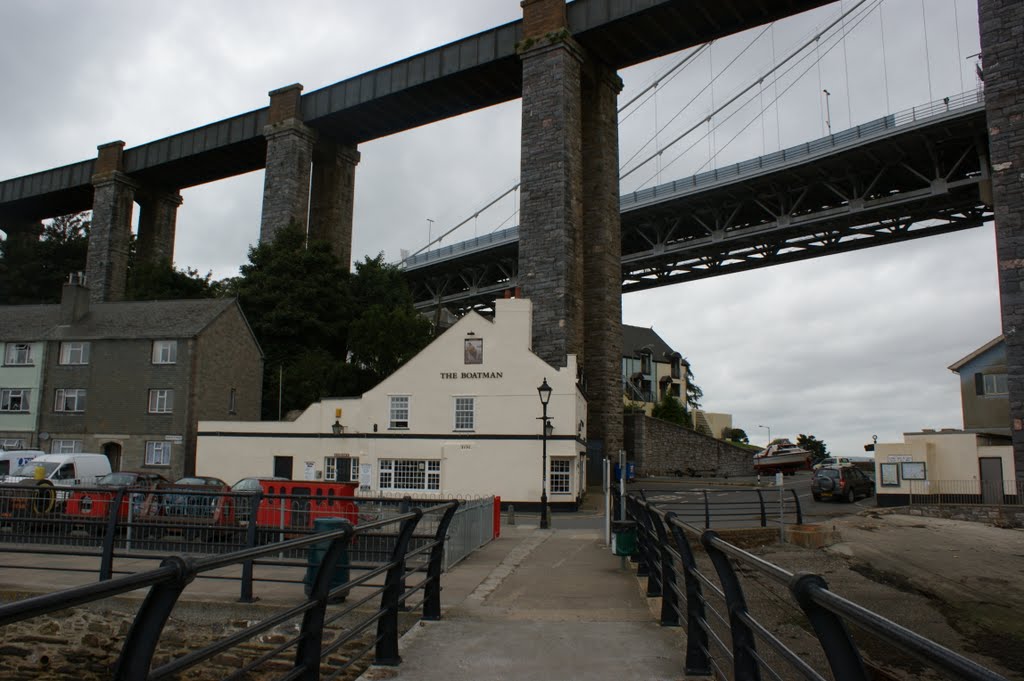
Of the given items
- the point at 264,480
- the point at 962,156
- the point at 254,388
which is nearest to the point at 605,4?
the point at 962,156

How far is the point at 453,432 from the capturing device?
1334 inches

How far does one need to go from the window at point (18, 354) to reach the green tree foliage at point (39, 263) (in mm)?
26157

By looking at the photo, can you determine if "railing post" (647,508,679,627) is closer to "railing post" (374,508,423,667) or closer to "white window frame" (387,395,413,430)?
"railing post" (374,508,423,667)

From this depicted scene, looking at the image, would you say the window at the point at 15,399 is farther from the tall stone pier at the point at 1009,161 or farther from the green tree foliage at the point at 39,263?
the tall stone pier at the point at 1009,161

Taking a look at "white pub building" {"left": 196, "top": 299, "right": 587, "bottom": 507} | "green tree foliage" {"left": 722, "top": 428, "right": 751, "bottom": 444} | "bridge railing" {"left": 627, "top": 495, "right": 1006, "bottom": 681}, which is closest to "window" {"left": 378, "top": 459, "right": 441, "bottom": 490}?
"white pub building" {"left": 196, "top": 299, "right": 587, "bottom": 507}

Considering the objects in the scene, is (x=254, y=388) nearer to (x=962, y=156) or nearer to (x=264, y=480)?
(x=264, y=480)

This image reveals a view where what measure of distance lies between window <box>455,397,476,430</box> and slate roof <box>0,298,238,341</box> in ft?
46.1

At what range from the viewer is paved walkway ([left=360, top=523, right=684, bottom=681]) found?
267 inches

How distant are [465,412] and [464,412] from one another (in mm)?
43

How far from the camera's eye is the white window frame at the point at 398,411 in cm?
3459

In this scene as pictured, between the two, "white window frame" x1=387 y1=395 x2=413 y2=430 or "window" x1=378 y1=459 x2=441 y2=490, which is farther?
"white window frame" x1=387 y1=395 x2=413 y2=430

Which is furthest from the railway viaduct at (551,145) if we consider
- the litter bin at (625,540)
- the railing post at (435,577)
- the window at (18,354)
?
the railing post at (435,577)

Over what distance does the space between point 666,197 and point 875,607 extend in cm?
4601

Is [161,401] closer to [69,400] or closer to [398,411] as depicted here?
[69,400]
